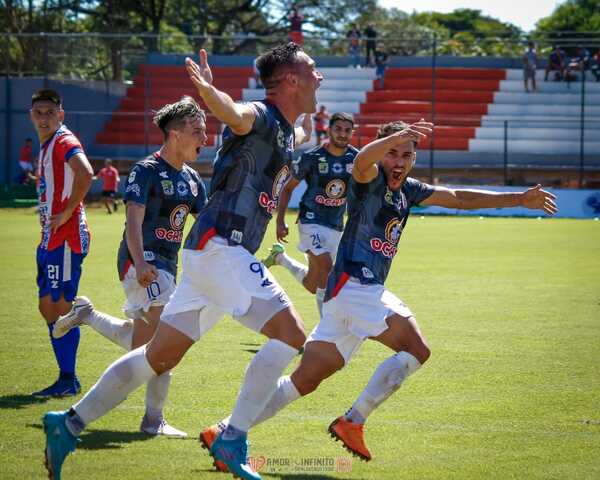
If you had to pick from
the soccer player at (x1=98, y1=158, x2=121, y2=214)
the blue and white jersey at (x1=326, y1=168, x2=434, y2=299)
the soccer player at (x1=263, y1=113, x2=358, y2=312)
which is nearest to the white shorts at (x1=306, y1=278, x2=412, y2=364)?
the blue and white jersey at (x1=326, y1=168, x2=434, y2=299)

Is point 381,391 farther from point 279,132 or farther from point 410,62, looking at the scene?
point 410,62

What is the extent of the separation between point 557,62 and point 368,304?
3700 cm

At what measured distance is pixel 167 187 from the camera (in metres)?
7.57

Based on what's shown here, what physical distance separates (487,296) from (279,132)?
9340 millimetres

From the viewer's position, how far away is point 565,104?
131 ft

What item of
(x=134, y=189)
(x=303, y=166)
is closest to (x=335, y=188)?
(x=303, y=166)

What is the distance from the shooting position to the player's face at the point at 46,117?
27.9ft

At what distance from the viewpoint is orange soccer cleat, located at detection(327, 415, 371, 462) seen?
20.4 ft

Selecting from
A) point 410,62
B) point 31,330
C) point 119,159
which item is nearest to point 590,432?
point 31,330

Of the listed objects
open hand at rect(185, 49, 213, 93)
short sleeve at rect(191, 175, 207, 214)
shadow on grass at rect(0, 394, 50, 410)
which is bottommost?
shadow on grass at rect(0, 394, 50, 410)

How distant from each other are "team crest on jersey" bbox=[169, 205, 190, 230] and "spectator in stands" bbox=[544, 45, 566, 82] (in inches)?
1402

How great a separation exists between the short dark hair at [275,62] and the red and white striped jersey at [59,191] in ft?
9.06

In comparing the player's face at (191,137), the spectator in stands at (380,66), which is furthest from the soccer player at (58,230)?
the spectator in stands at (380,66)

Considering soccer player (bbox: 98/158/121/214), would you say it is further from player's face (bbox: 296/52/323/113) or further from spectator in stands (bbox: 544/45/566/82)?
player's face (bbox: 296/52/323/113)
